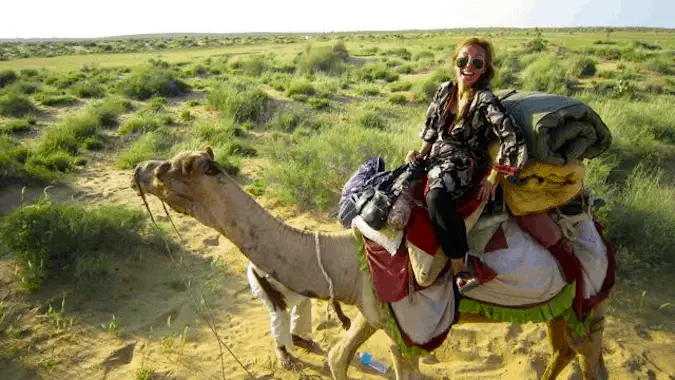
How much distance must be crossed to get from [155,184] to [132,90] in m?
16.9

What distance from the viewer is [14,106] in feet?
48.2

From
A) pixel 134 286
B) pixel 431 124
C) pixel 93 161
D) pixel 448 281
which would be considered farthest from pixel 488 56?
pixel 93 161

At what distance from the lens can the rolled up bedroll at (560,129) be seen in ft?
9.09

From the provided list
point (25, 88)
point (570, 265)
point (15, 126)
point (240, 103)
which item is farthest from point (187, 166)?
point (25, 88)

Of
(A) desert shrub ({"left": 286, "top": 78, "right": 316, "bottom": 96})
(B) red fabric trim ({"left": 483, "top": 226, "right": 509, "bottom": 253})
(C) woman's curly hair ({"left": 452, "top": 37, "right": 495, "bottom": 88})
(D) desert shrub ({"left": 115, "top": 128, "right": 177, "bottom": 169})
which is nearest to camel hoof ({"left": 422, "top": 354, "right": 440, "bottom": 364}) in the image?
(B) red fabric trim ({"left": 483, "top": 226, "right": 509, "bottom": 253})

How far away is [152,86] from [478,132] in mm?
17089

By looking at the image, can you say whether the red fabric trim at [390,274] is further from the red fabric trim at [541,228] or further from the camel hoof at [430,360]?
the camel hoof at [430,360]

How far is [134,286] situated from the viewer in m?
5.89

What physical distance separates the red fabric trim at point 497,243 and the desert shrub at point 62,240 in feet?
15.9

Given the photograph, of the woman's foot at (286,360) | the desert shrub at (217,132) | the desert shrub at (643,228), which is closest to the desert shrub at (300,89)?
the desert shrub at (217,132)

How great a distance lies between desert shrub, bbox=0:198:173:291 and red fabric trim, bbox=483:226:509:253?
483 centimetres

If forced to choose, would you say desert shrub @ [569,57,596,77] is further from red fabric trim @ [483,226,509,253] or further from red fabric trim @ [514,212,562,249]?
red fabric trim @ [483,226,509,253]

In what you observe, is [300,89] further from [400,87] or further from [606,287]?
[606,287]

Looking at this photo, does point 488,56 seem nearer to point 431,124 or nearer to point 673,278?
point 431,124
